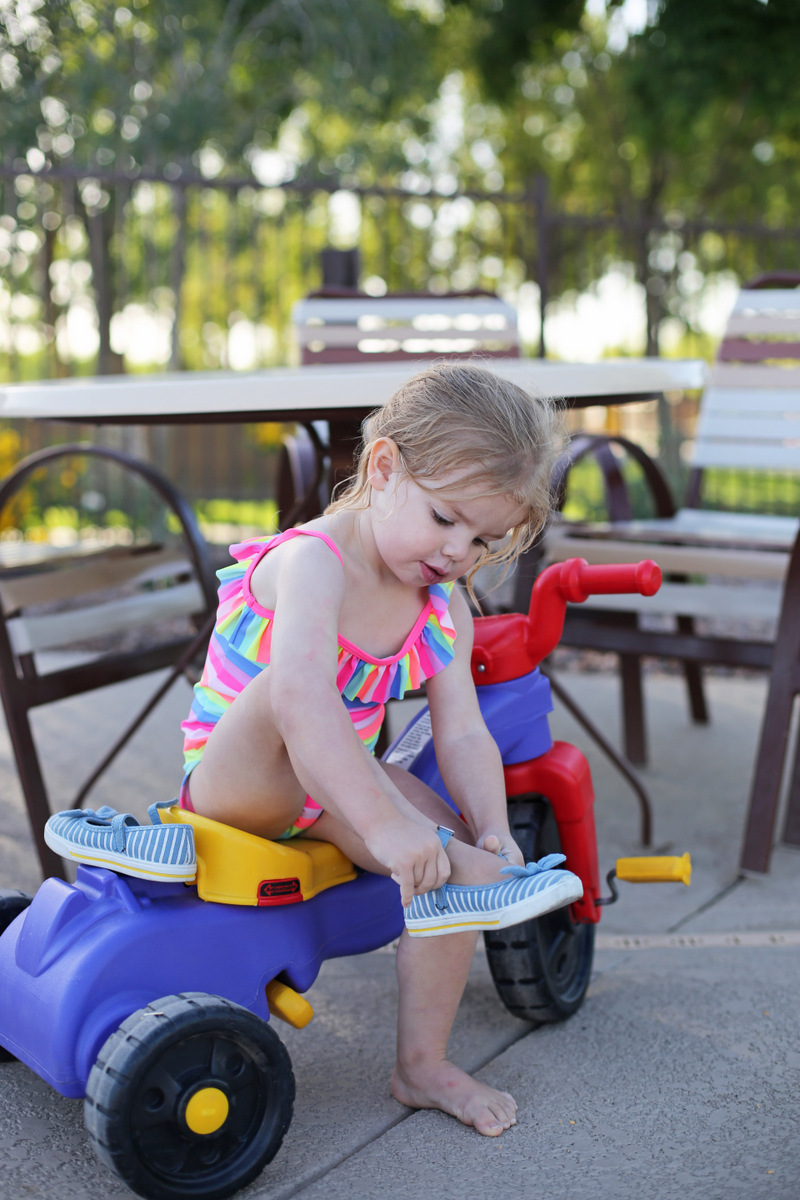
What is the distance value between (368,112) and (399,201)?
4.08 m

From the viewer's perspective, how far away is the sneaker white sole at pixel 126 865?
4.51 feet

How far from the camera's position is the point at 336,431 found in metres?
2.22

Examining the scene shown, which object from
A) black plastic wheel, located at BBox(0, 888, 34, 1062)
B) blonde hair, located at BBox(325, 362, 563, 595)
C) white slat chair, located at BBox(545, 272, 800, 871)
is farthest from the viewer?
white slat chair, located at BBox(545, 272, 800, 871)

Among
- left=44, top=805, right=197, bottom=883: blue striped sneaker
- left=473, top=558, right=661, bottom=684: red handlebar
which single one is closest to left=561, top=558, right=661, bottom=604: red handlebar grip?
left=473, top=558, right=661, bottom=684: red handlebar

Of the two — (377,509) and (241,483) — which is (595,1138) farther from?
(241,483)

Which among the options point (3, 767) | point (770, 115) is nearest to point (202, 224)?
point (3, 767)

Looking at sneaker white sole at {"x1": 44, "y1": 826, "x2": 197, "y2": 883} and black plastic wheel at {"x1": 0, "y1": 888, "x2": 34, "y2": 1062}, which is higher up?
sneaker white sole at {"x1": 44, "y1": 826, "x2": 197, "y2": 883}

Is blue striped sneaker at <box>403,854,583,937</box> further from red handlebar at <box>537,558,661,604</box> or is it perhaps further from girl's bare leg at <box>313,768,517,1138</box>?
red handlebar at <box>537,558,661,604</box>

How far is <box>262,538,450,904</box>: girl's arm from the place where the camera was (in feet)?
4.37

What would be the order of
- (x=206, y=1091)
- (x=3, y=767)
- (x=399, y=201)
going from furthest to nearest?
(x=399, y=201)
(x=3, y=767)
(x=206, y=1091)

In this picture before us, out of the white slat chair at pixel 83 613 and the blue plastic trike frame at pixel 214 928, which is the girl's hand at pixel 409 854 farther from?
the white slat chair at pixel 83 613

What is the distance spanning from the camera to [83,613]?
7.73 ft

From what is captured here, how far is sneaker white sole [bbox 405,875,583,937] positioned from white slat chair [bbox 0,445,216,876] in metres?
0.98

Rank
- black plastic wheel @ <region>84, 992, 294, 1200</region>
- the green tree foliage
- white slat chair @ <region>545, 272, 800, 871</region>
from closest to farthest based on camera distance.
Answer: black plastic wheel @ <region>84, 992, 294, 1200</region>
white slat chair @ <region>545, 272, 800, 871</region>
the green tree foliage
